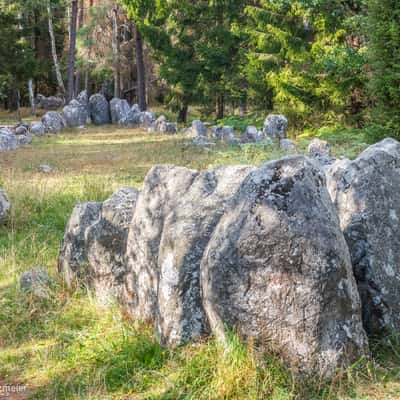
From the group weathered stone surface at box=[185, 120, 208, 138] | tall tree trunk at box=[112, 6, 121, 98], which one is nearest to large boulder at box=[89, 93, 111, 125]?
tall tree trunk at box=[112, 6, 121, 98]

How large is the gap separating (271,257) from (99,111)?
27335 mm

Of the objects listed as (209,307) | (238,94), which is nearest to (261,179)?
(209,307)

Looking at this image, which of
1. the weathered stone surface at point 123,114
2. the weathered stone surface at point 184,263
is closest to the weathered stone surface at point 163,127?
the weathered stone surface at point 123,114

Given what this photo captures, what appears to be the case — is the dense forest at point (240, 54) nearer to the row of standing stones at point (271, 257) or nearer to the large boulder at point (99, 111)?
the large boulder at point (99, 111)

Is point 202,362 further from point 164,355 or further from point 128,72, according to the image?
point 128,72

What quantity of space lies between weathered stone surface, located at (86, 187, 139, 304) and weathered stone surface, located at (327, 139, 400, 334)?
74.0 inches

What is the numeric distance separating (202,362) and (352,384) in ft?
2.97

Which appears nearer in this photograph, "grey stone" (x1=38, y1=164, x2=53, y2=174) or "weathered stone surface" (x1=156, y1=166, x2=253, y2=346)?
"weathered stone surface" (x1=156, y1=166, x2=253, y2=346)

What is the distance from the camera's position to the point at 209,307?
3424 mm

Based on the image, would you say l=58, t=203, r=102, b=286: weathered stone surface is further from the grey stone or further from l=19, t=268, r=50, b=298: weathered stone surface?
the grey stone

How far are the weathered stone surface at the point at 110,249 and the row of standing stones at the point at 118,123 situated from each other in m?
9.15

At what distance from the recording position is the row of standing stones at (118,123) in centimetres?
1698

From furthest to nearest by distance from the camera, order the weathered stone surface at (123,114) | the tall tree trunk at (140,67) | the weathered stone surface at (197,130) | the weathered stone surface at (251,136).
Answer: the tall tree trunk at (140,67)
the weathered stone surface at (123,114)
the weathered stone surface at (197,130)
the weathered stone surface at (251,136)

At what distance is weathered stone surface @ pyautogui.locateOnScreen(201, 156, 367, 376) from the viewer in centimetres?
316
